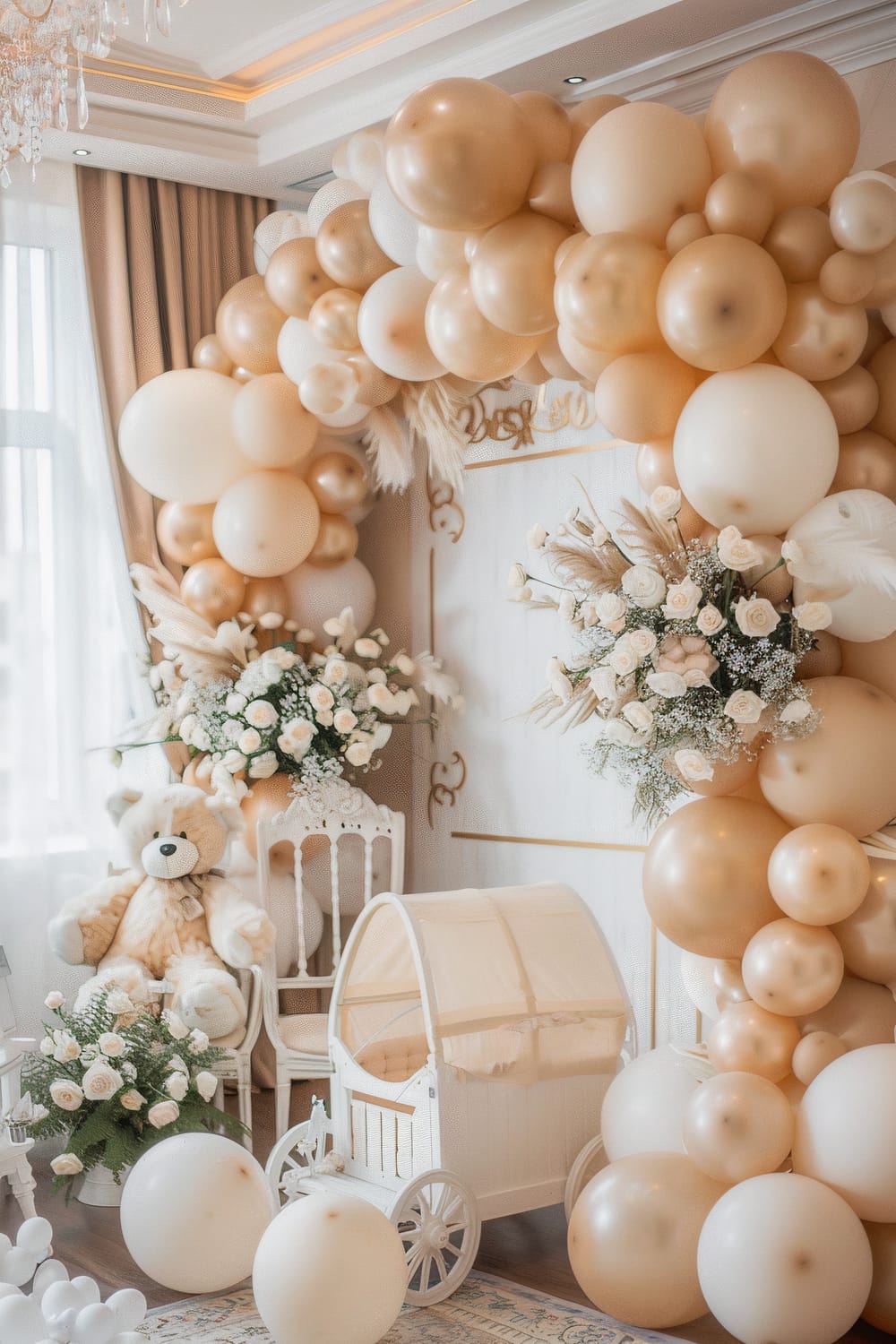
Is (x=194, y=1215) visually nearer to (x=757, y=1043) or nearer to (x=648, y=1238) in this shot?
(x=648, y=1238)

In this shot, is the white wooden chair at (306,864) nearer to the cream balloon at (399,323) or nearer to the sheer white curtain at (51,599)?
the sheer white curtain at (51,599)

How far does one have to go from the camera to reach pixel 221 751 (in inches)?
175

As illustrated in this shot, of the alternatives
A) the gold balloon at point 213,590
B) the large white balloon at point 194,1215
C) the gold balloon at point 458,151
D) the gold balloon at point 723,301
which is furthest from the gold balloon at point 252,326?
the large white balloon at point 194,1215

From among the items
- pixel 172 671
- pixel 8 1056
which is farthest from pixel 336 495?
pixel 8 1056

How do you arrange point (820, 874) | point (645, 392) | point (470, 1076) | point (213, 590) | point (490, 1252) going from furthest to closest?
point (213, 590)
point (490, 1252)
point (470, 1076)
point (645, 392)
point (820, 874)

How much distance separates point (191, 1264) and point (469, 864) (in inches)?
79.1

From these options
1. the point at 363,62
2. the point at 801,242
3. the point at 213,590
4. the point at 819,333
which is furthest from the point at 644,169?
the point at 213,590

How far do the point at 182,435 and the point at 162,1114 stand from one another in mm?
1938

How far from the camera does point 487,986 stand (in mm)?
3338

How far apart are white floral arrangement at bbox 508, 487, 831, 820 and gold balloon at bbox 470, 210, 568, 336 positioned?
1.57ft

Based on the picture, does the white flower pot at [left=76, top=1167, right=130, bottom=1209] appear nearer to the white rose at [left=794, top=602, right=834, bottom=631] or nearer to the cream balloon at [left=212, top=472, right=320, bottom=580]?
the cream balloon at [left=212, top=472, right=320, bottom=580]

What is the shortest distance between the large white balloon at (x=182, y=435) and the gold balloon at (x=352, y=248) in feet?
2.12

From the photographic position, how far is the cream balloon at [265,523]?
4.30 m

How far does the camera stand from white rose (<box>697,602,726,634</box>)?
2775mm
